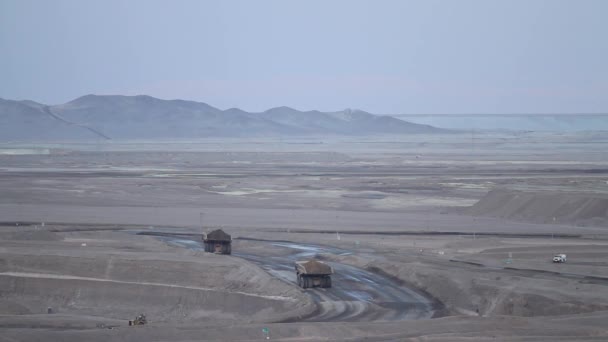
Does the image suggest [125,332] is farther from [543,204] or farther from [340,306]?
[543,204]

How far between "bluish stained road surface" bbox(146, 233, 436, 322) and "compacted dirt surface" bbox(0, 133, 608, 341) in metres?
0.08

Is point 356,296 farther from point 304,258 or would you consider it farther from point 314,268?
point 304,258

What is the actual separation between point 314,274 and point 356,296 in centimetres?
161

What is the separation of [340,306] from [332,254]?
11.2 m

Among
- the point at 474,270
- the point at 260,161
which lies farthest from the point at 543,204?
the point at 260,161

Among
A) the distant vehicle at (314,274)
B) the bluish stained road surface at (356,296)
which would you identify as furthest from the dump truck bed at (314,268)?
the bluish stained road surface at (356,296)

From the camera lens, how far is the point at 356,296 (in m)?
29.2

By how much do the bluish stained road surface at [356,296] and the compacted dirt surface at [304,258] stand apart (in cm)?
8

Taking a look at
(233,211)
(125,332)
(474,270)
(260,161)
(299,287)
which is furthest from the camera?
(260,161)

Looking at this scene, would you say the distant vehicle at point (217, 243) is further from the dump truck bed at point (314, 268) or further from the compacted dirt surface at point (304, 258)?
the dump truck bed at point (314, 268)

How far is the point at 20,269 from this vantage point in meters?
34.8

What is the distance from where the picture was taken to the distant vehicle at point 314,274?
3005 cm

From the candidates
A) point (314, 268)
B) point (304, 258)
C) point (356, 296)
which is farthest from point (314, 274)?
point (304, 258)

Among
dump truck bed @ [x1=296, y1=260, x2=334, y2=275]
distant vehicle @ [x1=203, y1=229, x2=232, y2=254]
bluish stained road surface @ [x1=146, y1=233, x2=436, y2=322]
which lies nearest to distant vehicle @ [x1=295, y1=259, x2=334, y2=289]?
dump truck bed @ [x1=296, y1=260, x2=334, y2=275]
